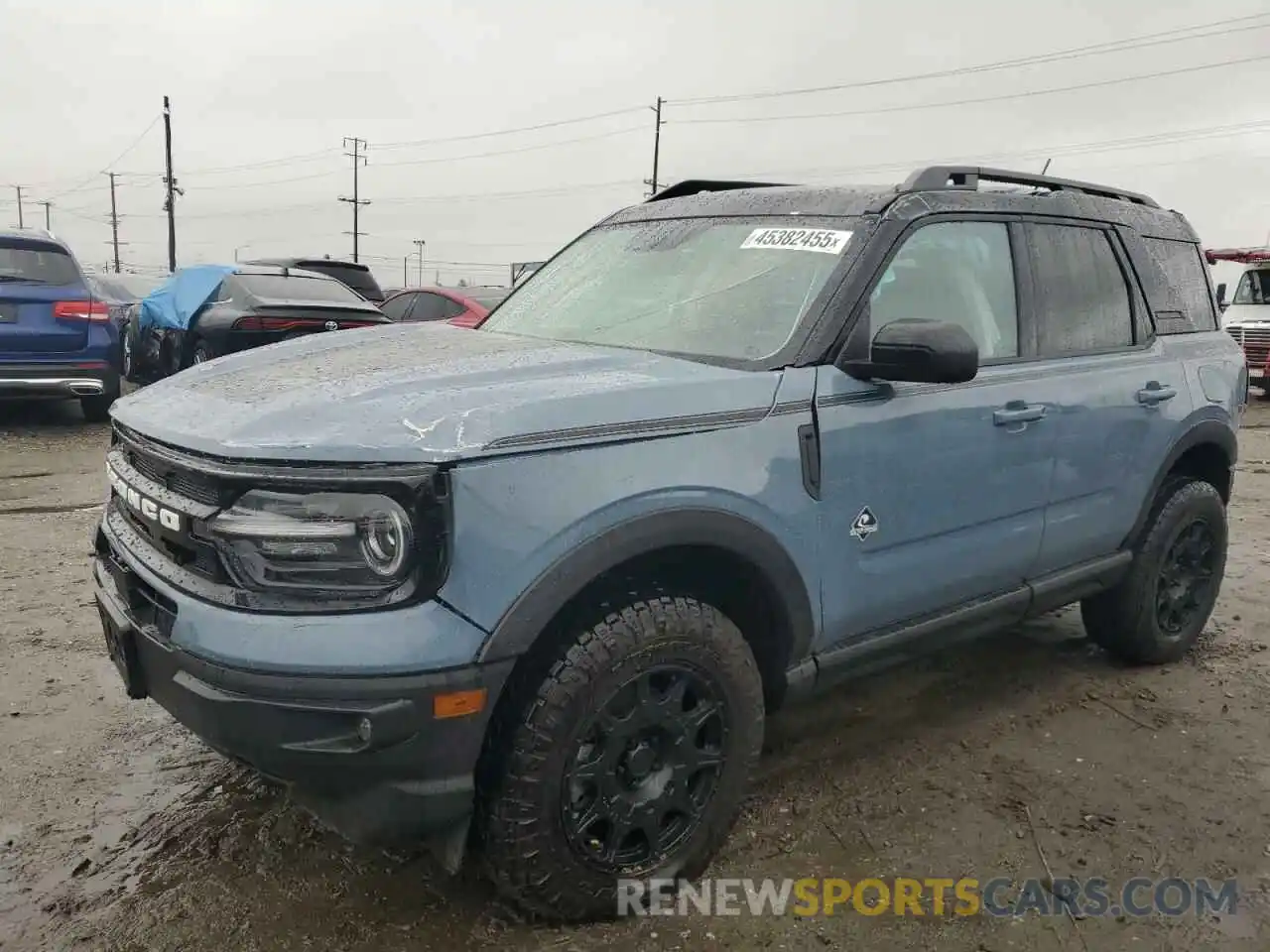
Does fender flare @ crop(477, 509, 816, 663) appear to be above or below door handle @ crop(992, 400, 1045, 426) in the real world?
below

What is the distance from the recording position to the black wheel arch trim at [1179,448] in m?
3.94

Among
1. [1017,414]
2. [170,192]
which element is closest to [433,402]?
[1017,414]

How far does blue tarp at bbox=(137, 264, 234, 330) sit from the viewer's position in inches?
393

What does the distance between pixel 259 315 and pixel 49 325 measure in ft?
5.73

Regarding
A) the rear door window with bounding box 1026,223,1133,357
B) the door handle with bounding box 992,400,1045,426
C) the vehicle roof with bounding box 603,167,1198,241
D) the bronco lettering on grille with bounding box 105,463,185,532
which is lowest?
the bronco lettering on grille with bounding box 105,463,185,532

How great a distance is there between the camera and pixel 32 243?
8352 mm

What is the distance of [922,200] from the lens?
10.1 feet

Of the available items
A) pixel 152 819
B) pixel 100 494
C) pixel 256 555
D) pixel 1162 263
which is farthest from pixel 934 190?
pixel 100 494

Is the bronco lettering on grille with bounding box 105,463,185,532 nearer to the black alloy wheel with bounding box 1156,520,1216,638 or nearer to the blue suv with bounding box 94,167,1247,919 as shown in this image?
the blue suv with bounding box 94,167,1247,919

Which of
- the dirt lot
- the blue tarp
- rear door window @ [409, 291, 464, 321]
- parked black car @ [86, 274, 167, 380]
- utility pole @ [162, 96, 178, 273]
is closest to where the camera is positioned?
the dirt lot

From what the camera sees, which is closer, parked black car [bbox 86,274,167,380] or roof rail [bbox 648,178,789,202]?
roof rail [bbox 648,178,789,202]

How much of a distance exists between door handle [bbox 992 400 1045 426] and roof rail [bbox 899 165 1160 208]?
733mm

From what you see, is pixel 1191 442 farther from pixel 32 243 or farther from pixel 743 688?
pixel 32 243

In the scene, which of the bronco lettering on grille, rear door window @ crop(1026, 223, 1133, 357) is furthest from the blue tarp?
rear door window @ crop(1026, 223, 1133, 357)
